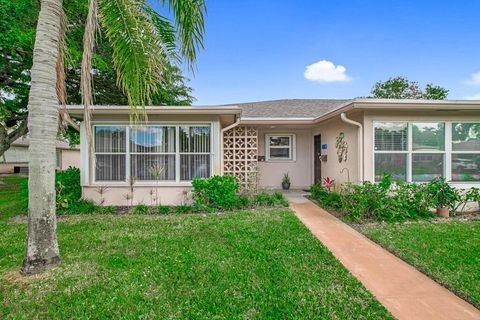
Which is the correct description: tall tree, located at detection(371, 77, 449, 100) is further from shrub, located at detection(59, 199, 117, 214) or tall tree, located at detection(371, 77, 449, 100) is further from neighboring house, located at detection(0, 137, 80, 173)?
neighboring house, located at detection(0, 137, 80, 173)

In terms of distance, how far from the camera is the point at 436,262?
3771mm

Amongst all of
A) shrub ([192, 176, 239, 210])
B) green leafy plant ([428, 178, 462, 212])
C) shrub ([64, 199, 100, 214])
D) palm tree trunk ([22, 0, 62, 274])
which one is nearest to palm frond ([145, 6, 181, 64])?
palm tree trunk ([22, 0, 62, 274])

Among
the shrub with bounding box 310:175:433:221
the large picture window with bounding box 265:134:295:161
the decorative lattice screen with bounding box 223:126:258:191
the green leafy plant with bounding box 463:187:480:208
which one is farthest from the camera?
the large picture window with bounding box 265:134:295:161

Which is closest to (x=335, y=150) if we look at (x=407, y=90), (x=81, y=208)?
(x=81, y=208)

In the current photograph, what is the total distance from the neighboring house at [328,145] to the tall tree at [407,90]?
1724 centimetres

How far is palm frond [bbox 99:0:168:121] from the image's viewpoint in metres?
4.32

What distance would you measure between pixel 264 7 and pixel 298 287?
414 inches

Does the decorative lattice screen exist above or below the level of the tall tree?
below

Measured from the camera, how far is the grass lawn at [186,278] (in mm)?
2691

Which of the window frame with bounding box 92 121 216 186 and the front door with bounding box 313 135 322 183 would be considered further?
the front door with bounding box 313 135 322 183

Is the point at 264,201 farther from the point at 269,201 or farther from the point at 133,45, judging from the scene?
the point at 133,45

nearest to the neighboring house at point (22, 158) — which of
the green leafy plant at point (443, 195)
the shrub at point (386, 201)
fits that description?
the shrub at point (386, 201)

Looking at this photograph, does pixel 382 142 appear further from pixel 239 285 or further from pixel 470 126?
pixel 239 285

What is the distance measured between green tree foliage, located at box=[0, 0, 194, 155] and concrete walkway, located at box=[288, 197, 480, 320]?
4589 millimetres
